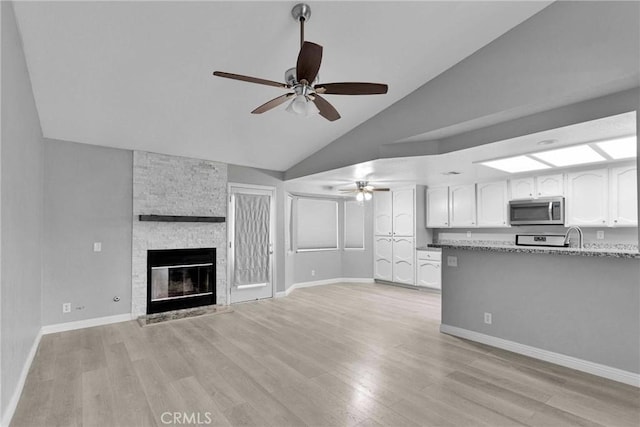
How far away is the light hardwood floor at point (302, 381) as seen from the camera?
7.22ft

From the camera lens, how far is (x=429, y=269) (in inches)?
249

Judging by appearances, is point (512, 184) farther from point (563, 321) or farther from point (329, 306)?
point (329, 306)

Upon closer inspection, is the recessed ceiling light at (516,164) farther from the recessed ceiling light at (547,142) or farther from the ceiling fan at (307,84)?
the ceiling fan at (307,84)

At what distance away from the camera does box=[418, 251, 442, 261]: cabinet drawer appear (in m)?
6.20

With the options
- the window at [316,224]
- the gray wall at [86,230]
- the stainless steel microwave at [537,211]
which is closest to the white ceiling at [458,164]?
the window at [316,224]

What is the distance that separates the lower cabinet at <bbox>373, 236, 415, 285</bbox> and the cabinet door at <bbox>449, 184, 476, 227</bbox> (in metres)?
1.00

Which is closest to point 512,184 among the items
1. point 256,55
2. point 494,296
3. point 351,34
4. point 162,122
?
point 494,296

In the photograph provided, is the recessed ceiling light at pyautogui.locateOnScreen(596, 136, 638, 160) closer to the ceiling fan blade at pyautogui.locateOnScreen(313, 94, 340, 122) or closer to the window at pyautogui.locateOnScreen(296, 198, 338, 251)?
the ceiling fan blade at pyautogui.locateOnScreen(313, 94, 340, 122)

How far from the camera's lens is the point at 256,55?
9.43ft

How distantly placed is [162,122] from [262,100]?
132cm

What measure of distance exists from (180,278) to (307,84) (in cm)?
395

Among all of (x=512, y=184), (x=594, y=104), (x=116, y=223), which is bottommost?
(x=116, y=223)

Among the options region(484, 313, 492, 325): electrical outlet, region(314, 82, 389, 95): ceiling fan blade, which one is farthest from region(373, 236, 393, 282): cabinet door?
region(314, 82, 389, 95): ceiling fan blade

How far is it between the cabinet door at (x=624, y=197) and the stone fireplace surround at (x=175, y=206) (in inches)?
232
